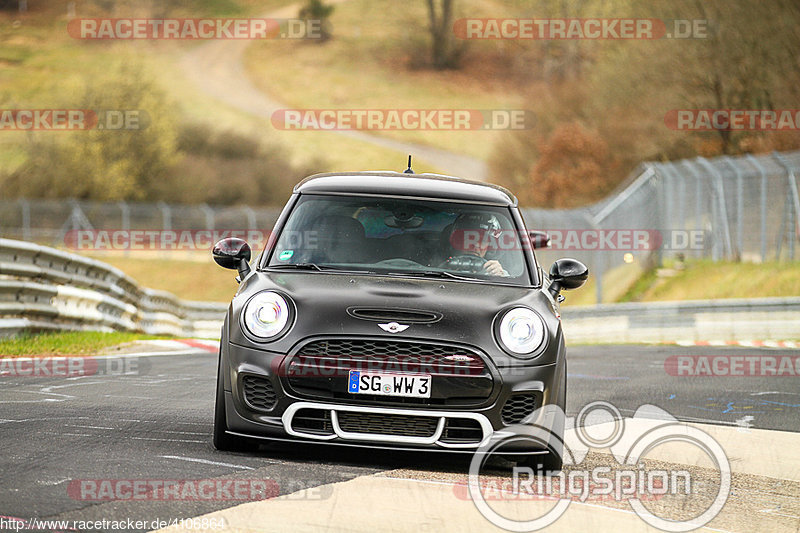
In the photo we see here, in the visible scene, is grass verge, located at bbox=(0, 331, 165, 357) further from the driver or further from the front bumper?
the front bumper

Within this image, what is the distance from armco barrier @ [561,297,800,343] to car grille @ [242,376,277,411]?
15.6 metres

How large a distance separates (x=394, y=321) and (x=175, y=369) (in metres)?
6.42

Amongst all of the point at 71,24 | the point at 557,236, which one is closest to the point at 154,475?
the point at 557,236

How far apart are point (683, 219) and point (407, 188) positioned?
2354cm

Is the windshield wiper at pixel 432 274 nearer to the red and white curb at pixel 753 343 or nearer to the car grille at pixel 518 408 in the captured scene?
the car grille at pixel 518 408

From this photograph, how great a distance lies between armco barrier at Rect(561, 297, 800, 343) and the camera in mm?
20906

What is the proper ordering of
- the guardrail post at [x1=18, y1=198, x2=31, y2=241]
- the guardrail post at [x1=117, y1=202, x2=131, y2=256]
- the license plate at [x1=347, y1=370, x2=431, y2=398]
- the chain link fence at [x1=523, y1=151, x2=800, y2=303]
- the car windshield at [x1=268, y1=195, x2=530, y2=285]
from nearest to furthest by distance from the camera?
the license plate at [x1=347, y1=370, x2=431, y2=398]
the car windshield at [x1=268, y1=195, x2=530, y2=285]
the chain link fence at [x1=523, y1=151, x2=800, y2=303]
the guardrail post at [x1=117, y1=202, x2=131, y2=256]
the guardrail post at [x1=18, y1=198, x2=31, y2=241]

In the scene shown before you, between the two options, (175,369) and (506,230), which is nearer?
(506,230)

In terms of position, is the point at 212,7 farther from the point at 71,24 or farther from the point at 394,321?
the point at 394,321

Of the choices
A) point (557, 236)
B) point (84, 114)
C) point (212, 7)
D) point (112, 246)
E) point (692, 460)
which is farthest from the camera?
point (212, 7)

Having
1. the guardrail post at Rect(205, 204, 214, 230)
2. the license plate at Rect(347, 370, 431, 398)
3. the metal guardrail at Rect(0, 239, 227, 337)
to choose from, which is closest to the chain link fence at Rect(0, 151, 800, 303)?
the metal guardrail at Rect(0, 239, 227, 337)

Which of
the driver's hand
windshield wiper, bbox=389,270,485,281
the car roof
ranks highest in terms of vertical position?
the car roof

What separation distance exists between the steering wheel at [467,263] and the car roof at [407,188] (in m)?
0.46

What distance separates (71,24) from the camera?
113500mm
